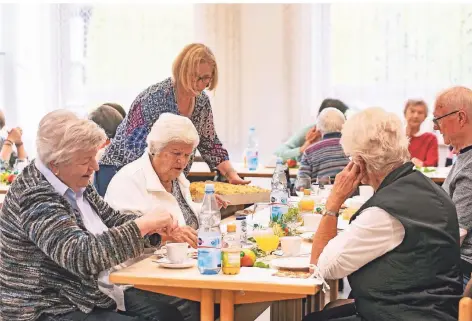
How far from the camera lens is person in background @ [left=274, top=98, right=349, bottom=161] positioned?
20.7 feet

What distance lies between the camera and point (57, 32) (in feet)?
25.8

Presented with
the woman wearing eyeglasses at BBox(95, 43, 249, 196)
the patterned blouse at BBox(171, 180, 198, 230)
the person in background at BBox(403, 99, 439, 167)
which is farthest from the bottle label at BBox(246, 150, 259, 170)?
the patterned blouse at BBox(171, 180, 198, 230)

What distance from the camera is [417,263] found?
95.3 inches

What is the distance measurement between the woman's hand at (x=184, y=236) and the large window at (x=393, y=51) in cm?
465

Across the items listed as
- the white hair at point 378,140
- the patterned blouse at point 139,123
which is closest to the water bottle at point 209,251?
the white hair at point 378,140

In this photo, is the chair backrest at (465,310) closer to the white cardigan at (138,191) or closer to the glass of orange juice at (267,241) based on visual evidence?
the glass of orange juice at (267,241)

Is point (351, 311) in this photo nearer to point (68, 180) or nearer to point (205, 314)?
point (205, 314)

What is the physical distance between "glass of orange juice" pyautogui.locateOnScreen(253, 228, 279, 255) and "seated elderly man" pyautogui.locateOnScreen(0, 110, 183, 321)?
377 mm

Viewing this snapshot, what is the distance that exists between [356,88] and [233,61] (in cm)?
119

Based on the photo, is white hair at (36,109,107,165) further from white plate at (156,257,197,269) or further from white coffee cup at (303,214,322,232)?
white coffee cup at (303,214,322,232)

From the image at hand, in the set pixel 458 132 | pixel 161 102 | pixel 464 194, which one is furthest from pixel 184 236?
pixel 161 102

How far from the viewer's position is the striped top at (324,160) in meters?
5.48

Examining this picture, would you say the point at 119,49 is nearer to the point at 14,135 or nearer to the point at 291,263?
the point at 14,135

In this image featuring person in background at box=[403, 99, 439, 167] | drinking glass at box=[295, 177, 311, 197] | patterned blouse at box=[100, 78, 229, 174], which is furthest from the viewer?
person in background at box=[403, 99, 439, 167]
